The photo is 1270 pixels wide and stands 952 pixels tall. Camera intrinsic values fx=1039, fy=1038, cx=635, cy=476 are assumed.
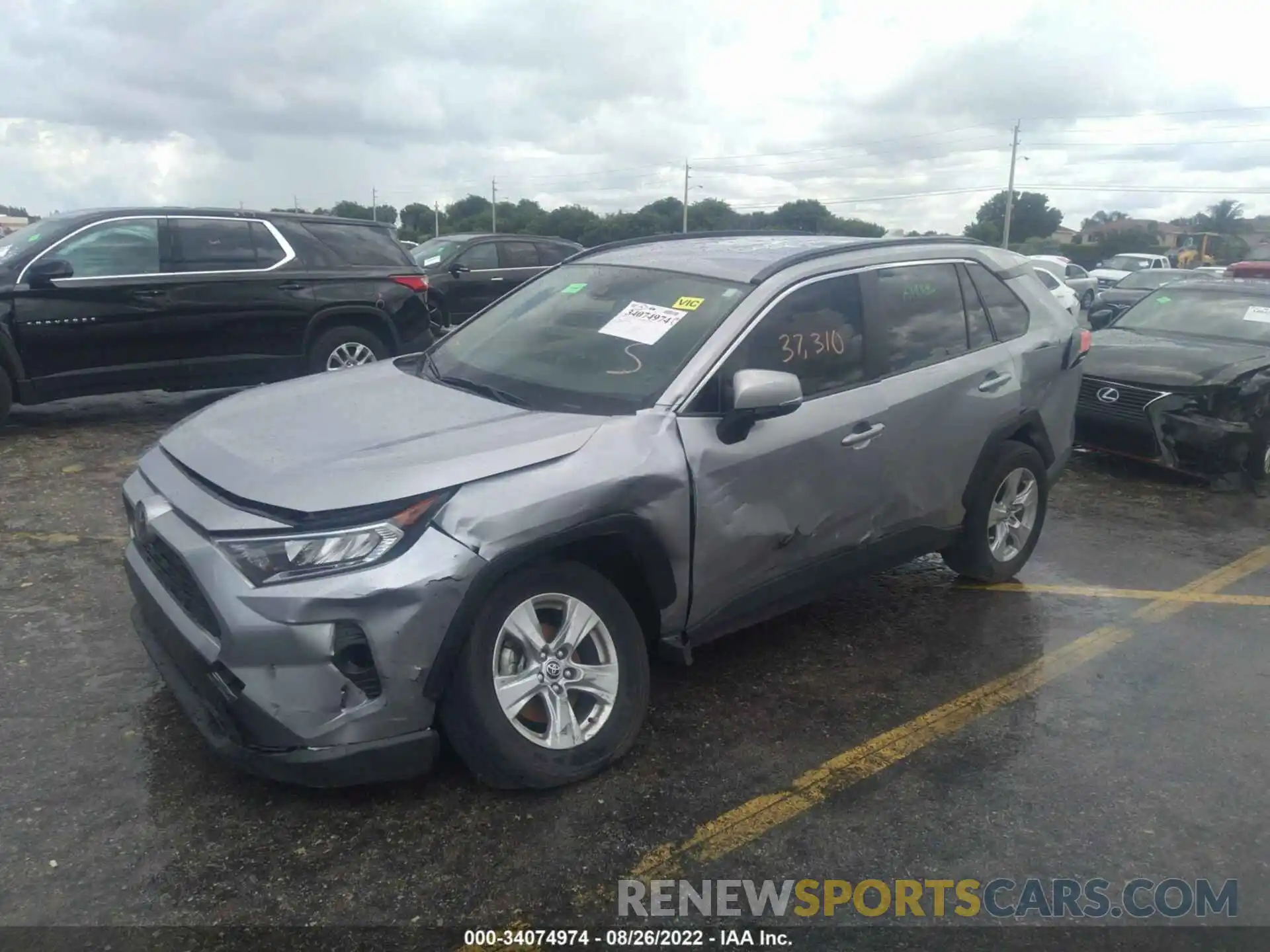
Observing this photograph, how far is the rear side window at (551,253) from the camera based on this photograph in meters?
16.5

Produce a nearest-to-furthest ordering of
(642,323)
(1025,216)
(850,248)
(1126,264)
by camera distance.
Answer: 1. (642,323)
2. (850,248)
3. (1126,264)
4. (1025,216)

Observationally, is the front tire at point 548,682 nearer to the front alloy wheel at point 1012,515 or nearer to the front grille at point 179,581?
the front grille at point 179,581

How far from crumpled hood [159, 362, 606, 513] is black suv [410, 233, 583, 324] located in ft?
37.0

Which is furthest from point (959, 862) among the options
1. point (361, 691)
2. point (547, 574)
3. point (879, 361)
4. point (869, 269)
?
point (869, 269)

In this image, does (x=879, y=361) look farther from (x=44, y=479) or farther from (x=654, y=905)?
(x=44, y=479)

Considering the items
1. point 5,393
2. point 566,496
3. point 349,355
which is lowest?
point 5,393

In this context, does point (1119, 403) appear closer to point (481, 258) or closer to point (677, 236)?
point (677, 236)

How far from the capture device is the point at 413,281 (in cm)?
945

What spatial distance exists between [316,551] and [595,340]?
1592mm

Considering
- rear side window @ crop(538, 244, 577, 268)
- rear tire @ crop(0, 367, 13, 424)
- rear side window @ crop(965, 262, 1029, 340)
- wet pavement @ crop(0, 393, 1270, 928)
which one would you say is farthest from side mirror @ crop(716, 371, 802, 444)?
rear side window @ crop(538, 244, 577, 268)

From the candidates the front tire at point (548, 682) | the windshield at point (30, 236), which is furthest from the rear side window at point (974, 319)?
the windshield at point (30, 236)

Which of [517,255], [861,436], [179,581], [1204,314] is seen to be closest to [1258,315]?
[1204,314]

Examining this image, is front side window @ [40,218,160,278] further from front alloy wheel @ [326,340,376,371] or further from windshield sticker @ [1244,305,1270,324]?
windshield sticker @ [1244,305,1270,324]

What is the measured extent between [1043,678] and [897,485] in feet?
3.32
